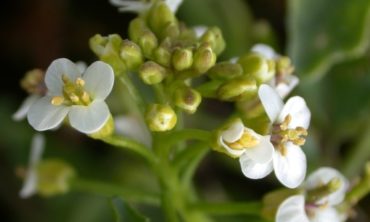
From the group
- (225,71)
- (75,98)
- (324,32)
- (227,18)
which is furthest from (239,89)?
(227,18)

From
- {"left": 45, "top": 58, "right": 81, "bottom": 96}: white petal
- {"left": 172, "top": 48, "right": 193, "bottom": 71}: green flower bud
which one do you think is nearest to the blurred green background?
{"left": 172, "top": 48, "right": 193, "bottom": 71}: green flower bud

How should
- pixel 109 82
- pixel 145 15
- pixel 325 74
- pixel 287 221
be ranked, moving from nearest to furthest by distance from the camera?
pixel 109 82 < pixel 287 221 < pixel 145 15 < pixel 325 74

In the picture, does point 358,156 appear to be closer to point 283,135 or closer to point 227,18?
point 227,18

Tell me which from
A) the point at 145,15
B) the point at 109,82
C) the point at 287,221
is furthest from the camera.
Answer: the point at 145,15

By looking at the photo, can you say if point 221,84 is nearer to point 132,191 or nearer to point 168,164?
point 168,164

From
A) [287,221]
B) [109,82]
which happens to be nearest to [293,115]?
[287,221]

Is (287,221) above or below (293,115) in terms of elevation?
below
